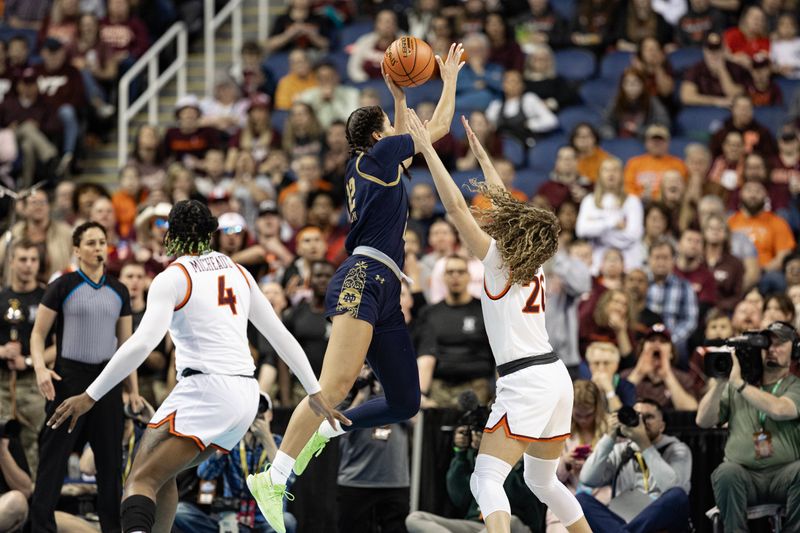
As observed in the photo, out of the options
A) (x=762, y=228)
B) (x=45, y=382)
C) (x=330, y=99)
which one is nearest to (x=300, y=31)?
(x=330, y=99)

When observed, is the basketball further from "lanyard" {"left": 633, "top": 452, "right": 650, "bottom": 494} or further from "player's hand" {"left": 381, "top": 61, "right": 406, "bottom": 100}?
"lanyard" {"left": 633, "top": 452, "right": 650, "bottom": 494}

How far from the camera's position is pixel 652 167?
551 inches

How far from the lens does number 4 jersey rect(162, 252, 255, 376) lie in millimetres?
7352

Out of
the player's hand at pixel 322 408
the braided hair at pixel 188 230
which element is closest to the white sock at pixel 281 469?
the player's hand at pixel 322 408

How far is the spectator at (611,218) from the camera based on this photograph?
42.6 feet

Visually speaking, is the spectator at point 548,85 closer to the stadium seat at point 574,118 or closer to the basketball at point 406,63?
the stadium seat at point 574,118

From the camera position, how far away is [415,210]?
1366 cm

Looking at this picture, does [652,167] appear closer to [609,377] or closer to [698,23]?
[698,23]

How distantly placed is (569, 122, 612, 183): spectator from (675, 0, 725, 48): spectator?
2.41 metres

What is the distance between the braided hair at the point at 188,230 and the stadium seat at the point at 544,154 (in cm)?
770

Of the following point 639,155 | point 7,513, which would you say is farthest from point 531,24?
point 7,513

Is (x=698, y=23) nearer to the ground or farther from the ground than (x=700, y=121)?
farther from the ground

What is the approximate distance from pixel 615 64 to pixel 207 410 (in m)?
9.76

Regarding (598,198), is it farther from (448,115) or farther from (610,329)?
(448,115)
